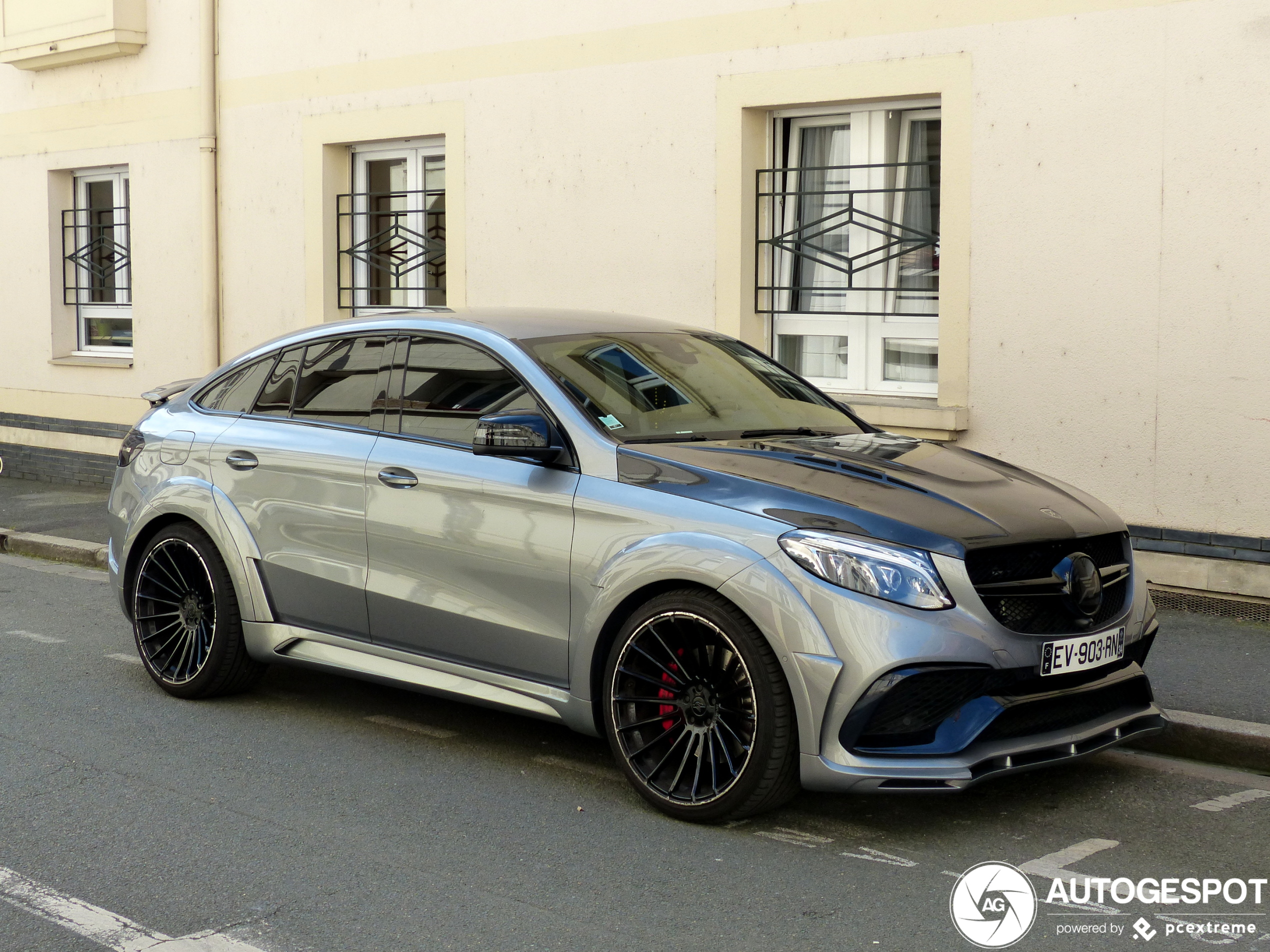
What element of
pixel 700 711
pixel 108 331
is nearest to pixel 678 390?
pixel 700 711

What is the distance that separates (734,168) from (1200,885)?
20.2ft

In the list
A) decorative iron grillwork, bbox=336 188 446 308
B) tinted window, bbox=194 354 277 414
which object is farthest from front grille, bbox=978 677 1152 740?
decorative iron grillwork, bbox=336 188 446 308


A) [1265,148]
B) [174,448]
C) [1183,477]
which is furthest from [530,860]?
[1265,148]

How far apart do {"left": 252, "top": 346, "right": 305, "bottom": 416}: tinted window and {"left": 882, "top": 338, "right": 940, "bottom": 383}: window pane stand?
417 cm

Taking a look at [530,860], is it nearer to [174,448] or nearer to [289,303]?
[174,448]

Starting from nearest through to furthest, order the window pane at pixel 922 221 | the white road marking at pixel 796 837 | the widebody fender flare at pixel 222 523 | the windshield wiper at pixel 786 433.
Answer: the white road marking at pixel 796 837 → the windshield wiper at pixel 786 433 → the widebody fender flare at pixel 222 523 → the window pane at pixel 922 221

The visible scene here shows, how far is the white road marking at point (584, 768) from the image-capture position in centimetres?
538

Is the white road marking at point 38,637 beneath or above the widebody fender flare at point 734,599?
beneath

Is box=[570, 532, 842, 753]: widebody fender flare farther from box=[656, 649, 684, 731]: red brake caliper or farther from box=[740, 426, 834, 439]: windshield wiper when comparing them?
box=[740, 426, 834, 439]: windshield wiper

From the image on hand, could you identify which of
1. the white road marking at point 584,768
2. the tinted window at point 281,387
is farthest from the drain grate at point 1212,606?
the tinted window at point 281,387

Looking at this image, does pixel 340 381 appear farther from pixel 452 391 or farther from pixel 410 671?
pixel 410 671

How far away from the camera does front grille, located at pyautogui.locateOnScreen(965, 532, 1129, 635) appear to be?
4.54 meters
